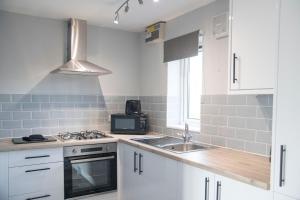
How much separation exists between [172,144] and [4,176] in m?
1.56

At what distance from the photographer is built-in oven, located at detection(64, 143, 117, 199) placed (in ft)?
8.50

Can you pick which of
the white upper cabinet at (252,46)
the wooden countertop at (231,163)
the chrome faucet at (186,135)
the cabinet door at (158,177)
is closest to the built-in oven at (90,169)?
the cabinet door at (158,177)

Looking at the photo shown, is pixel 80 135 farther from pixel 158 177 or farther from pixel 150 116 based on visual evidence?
pixel 158 177

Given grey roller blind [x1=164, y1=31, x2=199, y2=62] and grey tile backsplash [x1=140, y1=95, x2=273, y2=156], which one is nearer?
grey tile backsplash [x1=140, y1=95, x2=273, y2=156]

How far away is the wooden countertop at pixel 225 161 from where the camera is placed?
4.78 ft

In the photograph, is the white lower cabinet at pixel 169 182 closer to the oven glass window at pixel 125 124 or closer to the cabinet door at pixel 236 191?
the cabinet door at pixel 236 191

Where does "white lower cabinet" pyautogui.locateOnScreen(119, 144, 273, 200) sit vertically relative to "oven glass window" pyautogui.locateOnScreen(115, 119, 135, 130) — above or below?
below

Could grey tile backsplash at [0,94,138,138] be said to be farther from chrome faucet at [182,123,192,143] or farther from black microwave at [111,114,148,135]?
chrome faucet at [182,123,192,143]

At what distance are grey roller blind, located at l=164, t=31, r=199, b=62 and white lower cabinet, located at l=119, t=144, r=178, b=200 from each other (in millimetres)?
1094

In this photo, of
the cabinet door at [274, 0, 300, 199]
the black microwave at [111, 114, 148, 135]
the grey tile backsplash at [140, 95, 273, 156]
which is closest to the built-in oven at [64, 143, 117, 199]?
the black microwave at [111, 114, 148, 135]

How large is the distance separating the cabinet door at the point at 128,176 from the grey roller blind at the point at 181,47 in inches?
43.7

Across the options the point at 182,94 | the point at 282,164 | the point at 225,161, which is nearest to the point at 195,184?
the point at 225,161

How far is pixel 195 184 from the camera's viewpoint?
1772mm

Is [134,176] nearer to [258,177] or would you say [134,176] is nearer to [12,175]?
[12,175]
